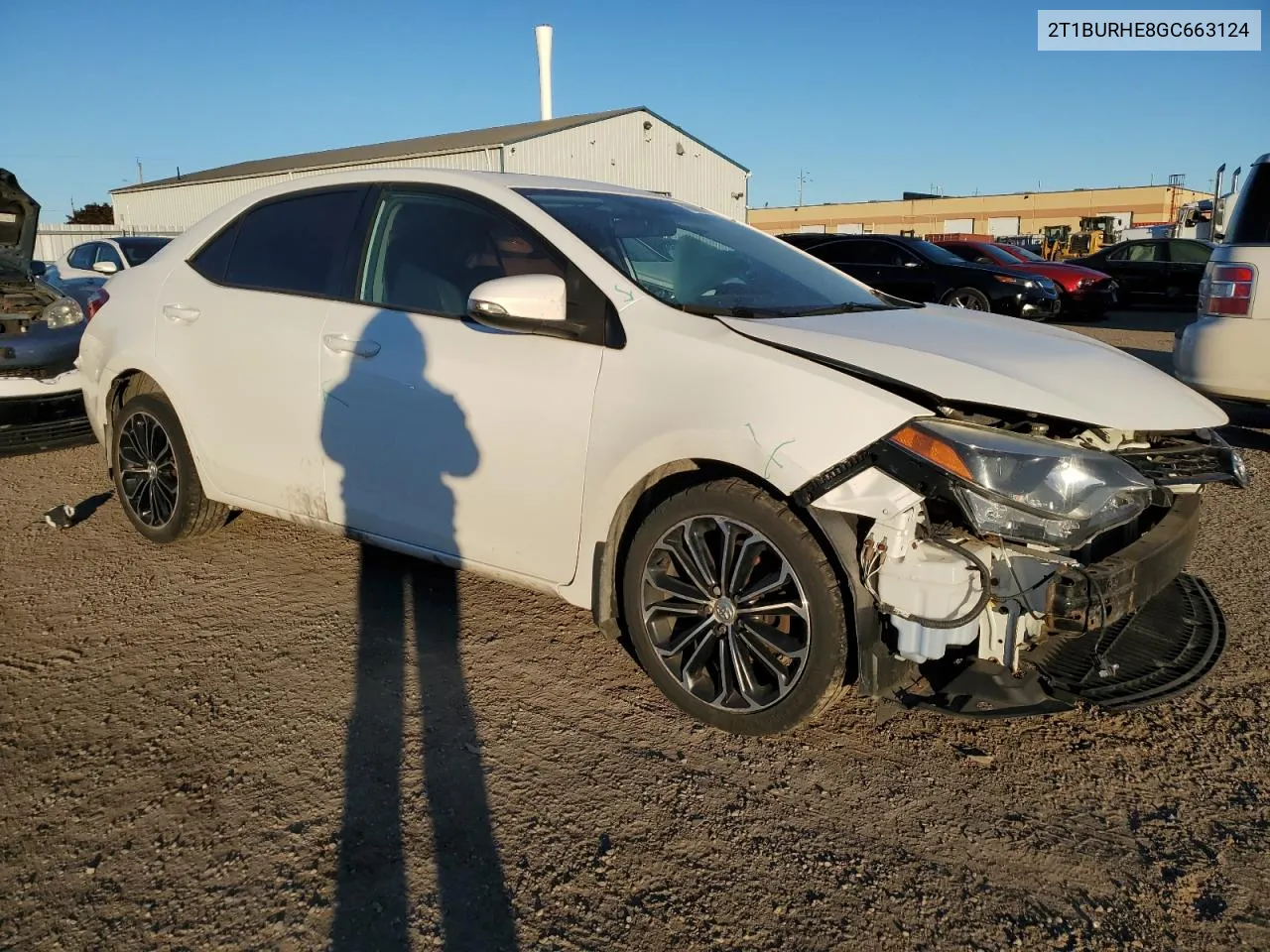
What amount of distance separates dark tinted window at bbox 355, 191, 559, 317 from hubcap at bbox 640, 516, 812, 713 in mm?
1124

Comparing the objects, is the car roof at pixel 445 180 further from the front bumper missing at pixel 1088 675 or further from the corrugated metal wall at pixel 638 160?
the corrugated metal wall at pixel 638 160

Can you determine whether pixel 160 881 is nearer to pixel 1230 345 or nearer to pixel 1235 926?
pixel 1235 926

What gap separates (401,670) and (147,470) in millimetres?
2109

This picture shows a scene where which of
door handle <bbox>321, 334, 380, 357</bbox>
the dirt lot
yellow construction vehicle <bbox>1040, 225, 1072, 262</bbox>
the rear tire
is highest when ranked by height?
yellow construction vehicle <bbox>1040, 225, 1072, 262</bbox>

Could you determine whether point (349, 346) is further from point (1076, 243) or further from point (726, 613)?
point (1076, 243)

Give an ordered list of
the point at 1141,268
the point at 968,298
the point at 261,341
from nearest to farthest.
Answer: the point at 261,341, the point at 968,298, the point at 1141,268

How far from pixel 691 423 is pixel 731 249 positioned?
130cm

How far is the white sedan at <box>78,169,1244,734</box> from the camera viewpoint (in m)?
2.56

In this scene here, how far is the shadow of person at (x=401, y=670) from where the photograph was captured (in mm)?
2205

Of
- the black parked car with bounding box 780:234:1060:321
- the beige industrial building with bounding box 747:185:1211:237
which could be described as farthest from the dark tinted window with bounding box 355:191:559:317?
the beige industrial building with bounding box 747:185:1211:237

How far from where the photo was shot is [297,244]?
13.2 ft

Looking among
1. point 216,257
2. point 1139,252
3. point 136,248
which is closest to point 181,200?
point 136,248

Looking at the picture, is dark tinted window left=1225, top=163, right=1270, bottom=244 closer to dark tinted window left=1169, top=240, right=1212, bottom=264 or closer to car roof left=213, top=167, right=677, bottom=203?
car roof left=213, top=167, right=677, bottom=203

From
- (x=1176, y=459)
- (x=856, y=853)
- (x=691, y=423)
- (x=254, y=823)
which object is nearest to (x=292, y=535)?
(x=254, y=823)
